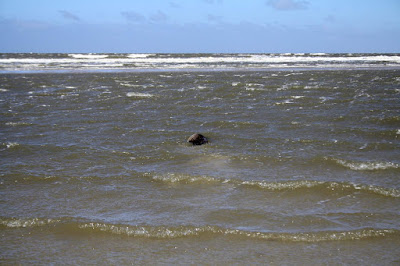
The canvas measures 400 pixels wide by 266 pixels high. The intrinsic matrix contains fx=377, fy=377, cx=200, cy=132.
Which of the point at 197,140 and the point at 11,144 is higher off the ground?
the point at 197,140

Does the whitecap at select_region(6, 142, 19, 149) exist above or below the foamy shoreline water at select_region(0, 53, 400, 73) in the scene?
below

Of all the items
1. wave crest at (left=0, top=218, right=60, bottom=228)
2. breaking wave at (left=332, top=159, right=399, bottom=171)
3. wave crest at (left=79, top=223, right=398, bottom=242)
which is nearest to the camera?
wave crest at (left=79, top=223, right=398, bottom=242)

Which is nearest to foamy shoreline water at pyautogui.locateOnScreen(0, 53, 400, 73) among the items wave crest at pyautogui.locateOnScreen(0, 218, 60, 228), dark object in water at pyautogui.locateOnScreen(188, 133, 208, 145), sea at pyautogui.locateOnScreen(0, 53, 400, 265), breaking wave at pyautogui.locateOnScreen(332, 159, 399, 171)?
sea at pyautogui.locateOnScreen(0, 53, 400, 265)

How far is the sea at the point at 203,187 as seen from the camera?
4527mm

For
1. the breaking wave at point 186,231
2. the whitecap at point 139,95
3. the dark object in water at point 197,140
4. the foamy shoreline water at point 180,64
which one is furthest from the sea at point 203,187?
the foamy shoreline water at point 180,64

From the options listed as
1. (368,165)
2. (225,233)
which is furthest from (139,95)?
(225,233)

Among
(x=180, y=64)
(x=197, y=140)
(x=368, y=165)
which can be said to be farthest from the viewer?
(x=180, y=64)

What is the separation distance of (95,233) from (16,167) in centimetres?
350

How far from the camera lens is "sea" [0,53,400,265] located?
14.9ft

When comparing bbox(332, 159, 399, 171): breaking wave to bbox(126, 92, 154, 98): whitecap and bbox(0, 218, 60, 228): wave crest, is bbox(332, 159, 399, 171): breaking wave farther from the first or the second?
bbox(126, 92, 154, 98): whitecap

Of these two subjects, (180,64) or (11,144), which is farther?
(180,64)

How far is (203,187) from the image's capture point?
6445 mm

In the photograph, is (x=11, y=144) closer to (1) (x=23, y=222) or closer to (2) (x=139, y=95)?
(1) (x=23, y=222)

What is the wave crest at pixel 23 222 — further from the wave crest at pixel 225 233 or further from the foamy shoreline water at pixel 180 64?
the foamy shoreline water at pixel 180 64
